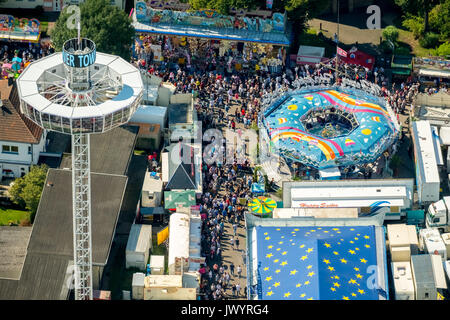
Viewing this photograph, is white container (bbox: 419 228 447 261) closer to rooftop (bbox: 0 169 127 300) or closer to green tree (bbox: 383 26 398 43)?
rooftop (bbox: 0 169 127 300)

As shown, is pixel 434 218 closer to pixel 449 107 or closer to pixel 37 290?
pixel 449 107

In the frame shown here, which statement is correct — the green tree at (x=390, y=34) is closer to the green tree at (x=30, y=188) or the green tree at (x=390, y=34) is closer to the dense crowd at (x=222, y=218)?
the dense crowd at (x=222, y=218)

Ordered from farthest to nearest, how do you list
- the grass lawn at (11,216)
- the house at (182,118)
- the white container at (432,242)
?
the house at (182,118) → the grass lawn at (11,216) → the white container at (432,242)

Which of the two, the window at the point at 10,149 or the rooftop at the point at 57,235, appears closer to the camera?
the rooftop at the point at 57,235

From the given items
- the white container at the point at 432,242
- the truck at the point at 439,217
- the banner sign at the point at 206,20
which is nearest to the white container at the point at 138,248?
the white container at the point at 432,242

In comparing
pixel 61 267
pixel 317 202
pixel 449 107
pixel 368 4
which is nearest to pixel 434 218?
pixel 317 202

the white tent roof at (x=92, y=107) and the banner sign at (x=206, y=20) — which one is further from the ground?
the banner sign at (x=206, y=20)
